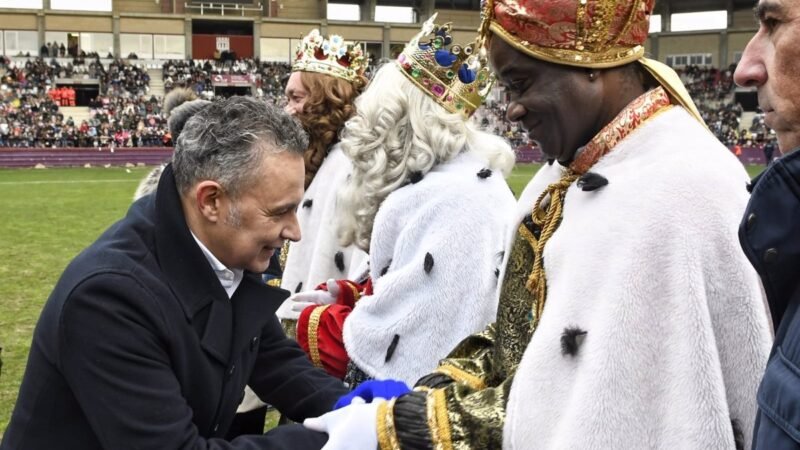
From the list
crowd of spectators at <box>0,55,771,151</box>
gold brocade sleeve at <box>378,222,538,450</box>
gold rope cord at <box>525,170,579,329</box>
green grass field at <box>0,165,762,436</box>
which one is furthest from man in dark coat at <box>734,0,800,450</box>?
crowd of spectators at <box>0,55,771,151</box>

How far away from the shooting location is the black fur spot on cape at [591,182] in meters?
1.92

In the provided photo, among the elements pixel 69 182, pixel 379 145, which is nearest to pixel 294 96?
pixel 379 145

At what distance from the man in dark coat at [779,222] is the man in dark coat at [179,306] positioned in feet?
4.47

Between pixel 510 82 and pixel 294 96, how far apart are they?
2526 millimetres

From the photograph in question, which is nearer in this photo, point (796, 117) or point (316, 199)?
point (796, 117)

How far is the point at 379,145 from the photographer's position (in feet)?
10.8

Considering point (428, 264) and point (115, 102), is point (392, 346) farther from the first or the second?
point (115, 102)

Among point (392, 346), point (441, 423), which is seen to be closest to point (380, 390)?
point (441, 423)

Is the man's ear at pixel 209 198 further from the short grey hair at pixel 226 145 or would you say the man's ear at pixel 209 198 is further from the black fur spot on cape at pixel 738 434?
the black fur spot on cape at pixel 738 434

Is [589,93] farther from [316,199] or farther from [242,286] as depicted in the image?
[316,199]

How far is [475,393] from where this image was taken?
2117mm

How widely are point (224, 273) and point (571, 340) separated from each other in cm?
114

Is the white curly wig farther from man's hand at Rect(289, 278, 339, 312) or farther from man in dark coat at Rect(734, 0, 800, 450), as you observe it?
man in dark coat at Rect(734, 0, 800, 450)

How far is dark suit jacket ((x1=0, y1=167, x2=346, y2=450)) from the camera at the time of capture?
218 centimetres
